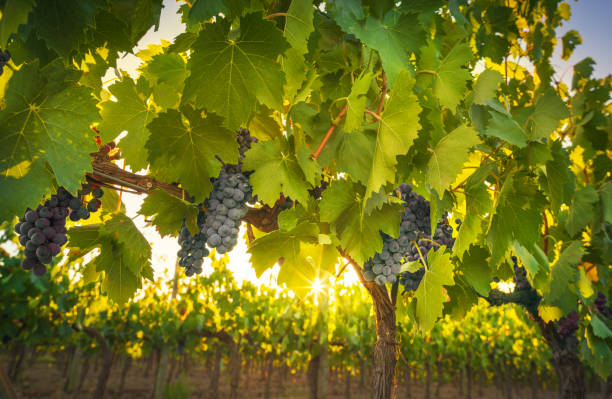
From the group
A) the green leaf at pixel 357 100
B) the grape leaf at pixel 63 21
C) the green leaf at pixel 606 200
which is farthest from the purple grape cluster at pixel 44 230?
the green leaf at pixel 606 200

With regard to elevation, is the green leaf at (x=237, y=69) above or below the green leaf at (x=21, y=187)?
above

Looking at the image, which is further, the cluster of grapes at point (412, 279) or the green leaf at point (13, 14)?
the cluster of grapes at point (412, 279)

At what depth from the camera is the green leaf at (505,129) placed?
1.25 m

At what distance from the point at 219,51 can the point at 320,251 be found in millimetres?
938

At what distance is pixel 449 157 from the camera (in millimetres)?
1128

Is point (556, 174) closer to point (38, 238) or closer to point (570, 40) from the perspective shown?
point (38, 238)

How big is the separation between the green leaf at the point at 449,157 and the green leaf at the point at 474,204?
285 mm

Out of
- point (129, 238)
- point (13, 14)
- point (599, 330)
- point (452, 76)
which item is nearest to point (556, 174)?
point (452, 76)

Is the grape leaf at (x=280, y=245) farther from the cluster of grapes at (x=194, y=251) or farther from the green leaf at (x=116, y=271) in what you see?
the green leaf at (x=116, y=271)

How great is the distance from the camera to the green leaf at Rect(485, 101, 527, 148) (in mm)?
1255

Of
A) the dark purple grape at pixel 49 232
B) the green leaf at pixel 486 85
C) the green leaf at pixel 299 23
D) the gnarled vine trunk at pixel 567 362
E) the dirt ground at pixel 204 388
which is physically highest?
the green leaf at pixel 486 85

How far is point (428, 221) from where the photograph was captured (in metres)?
1.89

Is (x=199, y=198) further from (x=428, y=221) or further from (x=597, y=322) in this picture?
(x=597, y=322)

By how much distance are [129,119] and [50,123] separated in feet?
1.40
